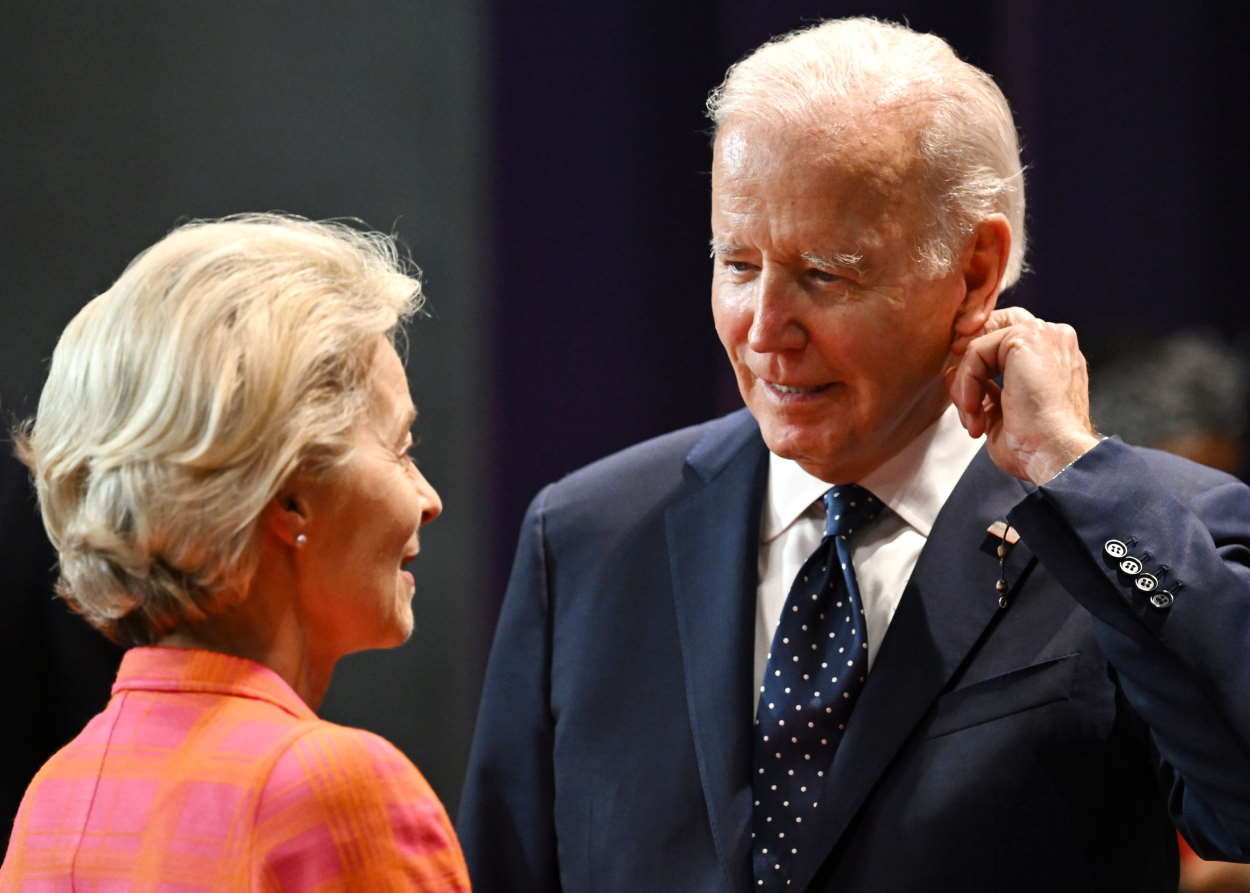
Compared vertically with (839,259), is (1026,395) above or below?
below

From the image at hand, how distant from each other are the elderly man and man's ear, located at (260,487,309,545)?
61cm

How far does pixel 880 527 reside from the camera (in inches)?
76.0

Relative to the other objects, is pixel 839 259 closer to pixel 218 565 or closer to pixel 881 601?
pixel 881 601

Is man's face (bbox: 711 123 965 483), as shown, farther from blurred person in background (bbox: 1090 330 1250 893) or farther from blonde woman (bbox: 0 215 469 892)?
blurred person in background (bbox: 1090 330 1250 893)

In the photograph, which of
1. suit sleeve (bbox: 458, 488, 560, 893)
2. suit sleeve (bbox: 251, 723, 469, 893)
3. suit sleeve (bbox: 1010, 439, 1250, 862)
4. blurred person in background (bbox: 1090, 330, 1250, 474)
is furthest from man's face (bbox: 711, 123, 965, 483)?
blurred person in background (bbox: 1090, 330, 1250, 474)

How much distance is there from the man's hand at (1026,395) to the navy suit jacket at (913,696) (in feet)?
0.17

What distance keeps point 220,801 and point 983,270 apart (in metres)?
1.10

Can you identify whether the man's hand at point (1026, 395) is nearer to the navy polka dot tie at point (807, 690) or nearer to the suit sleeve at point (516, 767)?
the navy polka dot tie at point (807, 690)

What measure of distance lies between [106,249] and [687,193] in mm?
1615

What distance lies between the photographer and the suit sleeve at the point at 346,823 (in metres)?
1.30

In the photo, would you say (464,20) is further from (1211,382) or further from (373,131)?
(1211,382)

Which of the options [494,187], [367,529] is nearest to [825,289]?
[367,529]

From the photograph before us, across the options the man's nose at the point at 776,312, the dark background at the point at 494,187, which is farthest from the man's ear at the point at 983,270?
the dark background at the point at 494,187

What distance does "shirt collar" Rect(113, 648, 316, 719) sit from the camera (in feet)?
4.64
